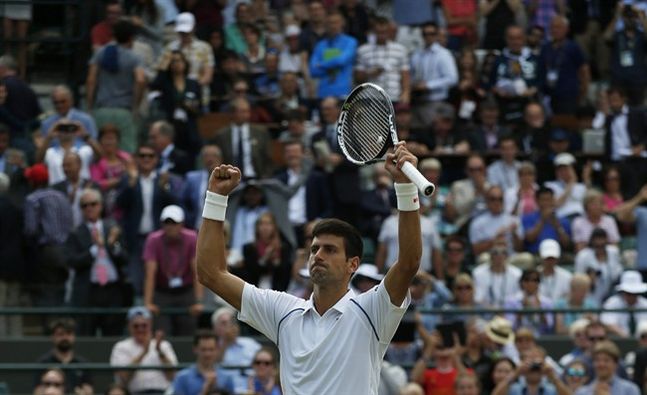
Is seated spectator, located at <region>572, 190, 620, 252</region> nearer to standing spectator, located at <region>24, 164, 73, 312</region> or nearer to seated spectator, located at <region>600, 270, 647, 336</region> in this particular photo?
seated spectator, located at <region>600, 270, 647, 336</region>

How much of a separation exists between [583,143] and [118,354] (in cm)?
639

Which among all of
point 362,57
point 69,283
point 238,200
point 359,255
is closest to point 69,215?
point 69,283

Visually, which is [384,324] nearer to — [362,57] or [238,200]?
[238,200]

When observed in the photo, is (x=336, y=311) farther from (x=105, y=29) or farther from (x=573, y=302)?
(x=105, y=29)

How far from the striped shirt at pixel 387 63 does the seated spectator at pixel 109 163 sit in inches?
126

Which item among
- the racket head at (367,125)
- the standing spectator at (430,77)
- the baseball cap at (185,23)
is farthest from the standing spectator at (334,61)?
the racket head at (367,125)

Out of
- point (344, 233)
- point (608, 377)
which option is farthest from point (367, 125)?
point (608, 377)

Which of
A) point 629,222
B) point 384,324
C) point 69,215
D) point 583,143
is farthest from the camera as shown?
point 583,143

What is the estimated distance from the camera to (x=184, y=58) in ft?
57.7

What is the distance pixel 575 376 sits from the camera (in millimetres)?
13672

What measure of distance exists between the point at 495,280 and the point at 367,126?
8060mm

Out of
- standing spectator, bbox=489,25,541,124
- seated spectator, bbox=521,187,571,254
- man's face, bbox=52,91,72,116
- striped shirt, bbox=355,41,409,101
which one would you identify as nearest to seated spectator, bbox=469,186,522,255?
seated spectator, bbox=521,187,571,254

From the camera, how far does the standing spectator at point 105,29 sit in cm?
1825

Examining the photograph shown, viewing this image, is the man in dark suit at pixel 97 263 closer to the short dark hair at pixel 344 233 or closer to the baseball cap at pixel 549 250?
the baseball cap at pixel 549 250
